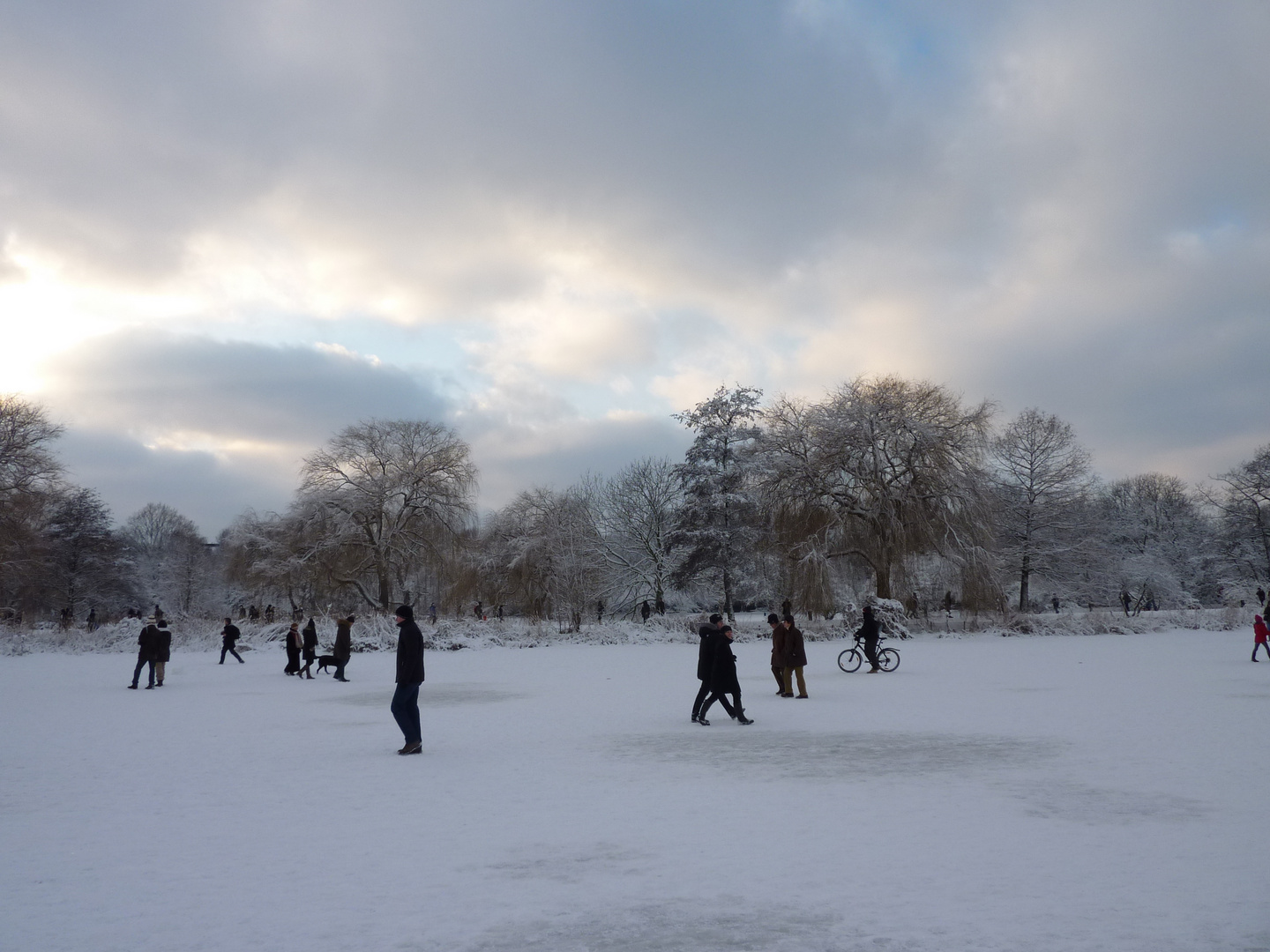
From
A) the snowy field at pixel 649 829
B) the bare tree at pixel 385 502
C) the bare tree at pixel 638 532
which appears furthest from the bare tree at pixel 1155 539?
the snowy field at pixel 649 829

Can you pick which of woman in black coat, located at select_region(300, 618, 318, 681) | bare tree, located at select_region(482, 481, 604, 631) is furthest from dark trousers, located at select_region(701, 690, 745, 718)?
bare tree, located at select_region(482, 481, 604, 631)

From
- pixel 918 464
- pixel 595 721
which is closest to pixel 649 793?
pixel 595 721

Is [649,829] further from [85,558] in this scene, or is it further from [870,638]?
[85,558]

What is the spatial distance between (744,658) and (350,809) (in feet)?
72.1

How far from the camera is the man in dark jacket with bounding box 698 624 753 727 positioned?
44.7ft

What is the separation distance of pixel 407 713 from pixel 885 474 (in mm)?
33849

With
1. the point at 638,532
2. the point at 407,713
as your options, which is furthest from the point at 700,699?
the point at 638,532

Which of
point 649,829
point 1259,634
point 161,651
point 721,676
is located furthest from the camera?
point 1259,634

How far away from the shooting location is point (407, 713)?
1120cm

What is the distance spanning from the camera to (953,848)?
653 centimetres

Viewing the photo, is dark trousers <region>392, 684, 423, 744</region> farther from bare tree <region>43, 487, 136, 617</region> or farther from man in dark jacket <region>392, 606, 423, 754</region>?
bare tree <region>43, 487, 136, 617</region>

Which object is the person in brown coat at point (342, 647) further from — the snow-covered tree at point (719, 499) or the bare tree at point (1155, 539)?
the bare tree at point (1155, 539)

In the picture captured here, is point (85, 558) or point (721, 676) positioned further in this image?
point (85, 558)

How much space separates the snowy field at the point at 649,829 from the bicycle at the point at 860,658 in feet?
23.7
